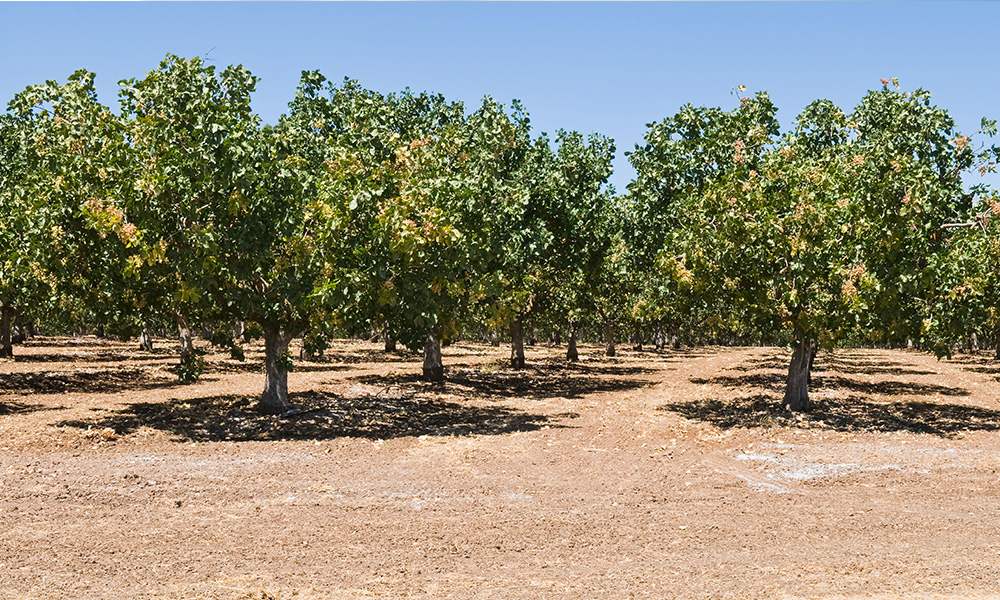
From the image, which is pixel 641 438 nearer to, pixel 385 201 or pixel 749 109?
pixel 385 201

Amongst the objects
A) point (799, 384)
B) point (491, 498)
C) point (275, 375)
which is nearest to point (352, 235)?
point (275, 375)

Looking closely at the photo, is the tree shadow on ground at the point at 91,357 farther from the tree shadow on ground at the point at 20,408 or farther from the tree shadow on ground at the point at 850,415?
the tree shadow on ground at the point at 850,415

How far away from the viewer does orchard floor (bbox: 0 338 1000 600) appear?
9008 millimetres

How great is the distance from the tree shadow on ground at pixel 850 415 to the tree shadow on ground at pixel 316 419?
4.22m

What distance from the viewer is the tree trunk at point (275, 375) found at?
2081 centimetres

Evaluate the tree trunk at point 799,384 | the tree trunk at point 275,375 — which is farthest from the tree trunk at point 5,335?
the tree trunk at point 799,384

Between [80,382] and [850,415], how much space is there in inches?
967

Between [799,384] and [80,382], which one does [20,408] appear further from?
[799,384]

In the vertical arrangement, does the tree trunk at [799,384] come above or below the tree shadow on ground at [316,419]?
above

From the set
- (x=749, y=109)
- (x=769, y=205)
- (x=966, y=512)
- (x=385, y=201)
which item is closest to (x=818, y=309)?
(x=769, y=205)

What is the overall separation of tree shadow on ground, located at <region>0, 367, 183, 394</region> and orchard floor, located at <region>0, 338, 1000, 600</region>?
3.49 ft

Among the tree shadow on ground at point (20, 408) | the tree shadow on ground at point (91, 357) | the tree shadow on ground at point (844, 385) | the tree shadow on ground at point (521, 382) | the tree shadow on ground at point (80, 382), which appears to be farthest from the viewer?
the tree shadow on ground at point (91, 357)

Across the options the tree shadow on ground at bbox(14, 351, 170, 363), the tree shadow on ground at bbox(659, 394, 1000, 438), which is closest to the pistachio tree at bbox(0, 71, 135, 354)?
the tree shadow on ground at bbox(659, 394, 1000, 438)

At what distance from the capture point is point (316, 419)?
68.3 ft
